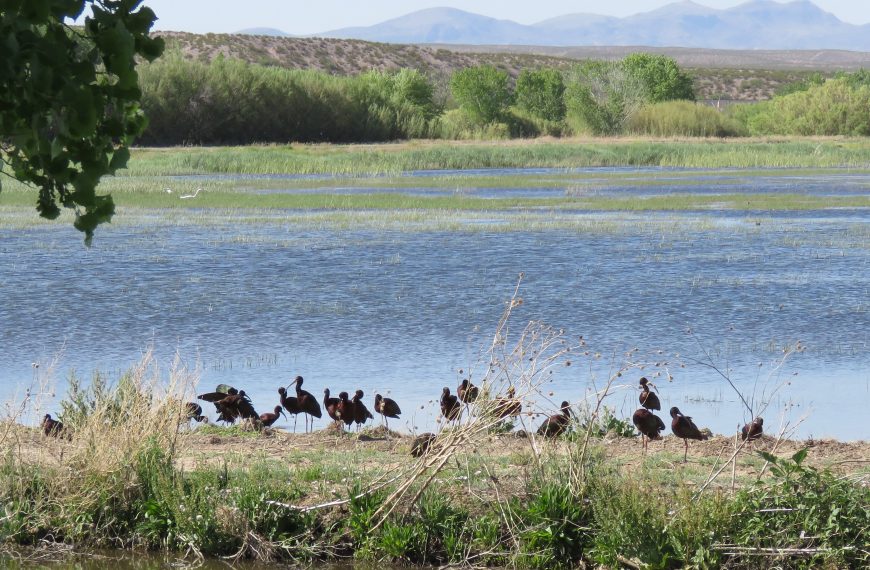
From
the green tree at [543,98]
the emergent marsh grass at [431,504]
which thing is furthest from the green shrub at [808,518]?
the green tree at [543,98]

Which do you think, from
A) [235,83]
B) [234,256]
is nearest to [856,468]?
[234,256]

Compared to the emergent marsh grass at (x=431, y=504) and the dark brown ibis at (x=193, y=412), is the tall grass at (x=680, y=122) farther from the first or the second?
the emergent marsh grass at (x=431, y=504)

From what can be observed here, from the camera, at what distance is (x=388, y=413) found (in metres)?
10.6

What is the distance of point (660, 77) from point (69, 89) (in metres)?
84.8

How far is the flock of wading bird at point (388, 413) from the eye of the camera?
905 centimetres

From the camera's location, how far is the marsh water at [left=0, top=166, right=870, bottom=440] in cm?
1292

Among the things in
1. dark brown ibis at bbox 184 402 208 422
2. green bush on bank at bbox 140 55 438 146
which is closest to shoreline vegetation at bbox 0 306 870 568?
dark brown ibis at bbox 184 402 208 422

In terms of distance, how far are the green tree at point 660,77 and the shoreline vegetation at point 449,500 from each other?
75.4 m

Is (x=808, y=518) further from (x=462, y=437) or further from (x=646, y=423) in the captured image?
(x=646, y=423)

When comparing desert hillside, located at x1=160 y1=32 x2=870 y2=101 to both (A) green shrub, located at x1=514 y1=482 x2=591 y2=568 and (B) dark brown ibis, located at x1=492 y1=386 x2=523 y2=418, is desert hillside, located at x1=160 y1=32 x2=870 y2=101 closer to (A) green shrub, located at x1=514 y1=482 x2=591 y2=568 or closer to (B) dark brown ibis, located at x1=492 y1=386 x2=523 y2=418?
(B) dark brown ibis, located at x1=492 y1=386 x2=523 y2=418

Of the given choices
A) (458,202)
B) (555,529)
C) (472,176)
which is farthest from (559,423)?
(472,176)

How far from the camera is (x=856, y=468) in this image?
8.58 metres

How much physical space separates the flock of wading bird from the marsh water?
45 cm

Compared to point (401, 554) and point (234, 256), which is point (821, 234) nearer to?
point (234, 256)
